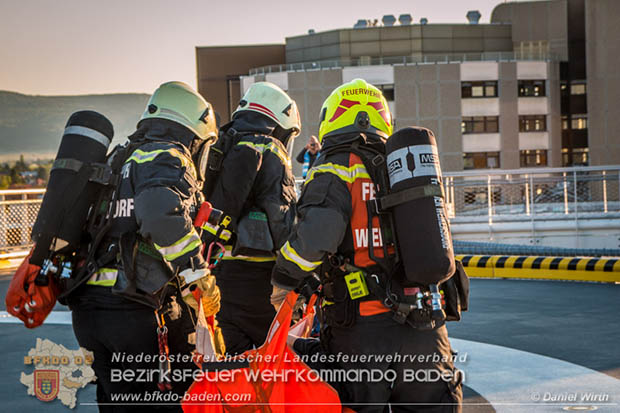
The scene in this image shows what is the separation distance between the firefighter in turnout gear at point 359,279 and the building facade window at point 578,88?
Answer: 6122 cm

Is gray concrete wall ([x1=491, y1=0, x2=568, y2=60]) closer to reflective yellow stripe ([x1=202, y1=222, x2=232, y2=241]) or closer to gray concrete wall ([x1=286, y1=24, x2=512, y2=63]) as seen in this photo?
gray concrete wall ([x1=286, y1=24, x2=512, y2=63])

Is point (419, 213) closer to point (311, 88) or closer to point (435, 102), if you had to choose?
point (311, 88)

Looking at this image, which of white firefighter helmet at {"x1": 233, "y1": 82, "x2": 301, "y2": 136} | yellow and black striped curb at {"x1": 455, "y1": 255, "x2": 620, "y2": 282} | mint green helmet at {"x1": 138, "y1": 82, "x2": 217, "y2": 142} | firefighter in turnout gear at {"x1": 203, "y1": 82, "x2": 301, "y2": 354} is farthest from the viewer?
yellow and black striped curb at {"x1": 455, "y1": 255, "x2": 620, "y2": 282}

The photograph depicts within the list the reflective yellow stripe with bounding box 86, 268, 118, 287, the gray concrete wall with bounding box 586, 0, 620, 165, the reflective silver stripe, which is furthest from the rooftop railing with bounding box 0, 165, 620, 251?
the gray concrete wall with bounding box 586, 0, 620, 165

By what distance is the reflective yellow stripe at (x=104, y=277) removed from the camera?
3.80 metres

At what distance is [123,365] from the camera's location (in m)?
3.78

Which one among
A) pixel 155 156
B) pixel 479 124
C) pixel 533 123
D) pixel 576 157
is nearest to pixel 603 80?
pixel 533 123

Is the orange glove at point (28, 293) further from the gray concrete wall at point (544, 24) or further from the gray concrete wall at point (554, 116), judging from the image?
the gray concrete wall at point (544, 24)

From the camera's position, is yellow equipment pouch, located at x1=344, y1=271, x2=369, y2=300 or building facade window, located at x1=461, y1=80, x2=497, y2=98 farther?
building facade window, located at x1=461, y1=80, x2=497, y2=98

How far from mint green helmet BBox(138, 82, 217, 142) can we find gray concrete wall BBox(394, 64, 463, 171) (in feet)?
171

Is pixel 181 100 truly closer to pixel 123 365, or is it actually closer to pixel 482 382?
pixel 123 365

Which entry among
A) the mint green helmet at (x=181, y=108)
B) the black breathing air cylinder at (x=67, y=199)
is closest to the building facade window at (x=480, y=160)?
the mint green helmet at (x=181, y=108)

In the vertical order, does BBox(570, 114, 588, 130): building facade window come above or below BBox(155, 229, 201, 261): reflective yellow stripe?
above

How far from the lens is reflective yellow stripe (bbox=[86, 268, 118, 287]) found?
3.80 m
